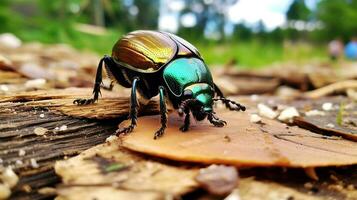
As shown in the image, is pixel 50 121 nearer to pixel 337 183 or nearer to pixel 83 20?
pixel 337 183

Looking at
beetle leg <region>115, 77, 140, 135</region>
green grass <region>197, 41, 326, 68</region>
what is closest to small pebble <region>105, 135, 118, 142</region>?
beetle leg <region>115, 77, 140, 135</region>

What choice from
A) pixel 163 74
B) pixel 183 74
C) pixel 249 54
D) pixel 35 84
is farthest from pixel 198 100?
pixel 249 54

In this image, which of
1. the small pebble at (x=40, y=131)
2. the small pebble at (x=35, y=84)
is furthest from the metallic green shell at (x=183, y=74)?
the small pebble at (x=35, y=84)

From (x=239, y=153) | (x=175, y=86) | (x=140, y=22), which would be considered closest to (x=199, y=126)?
(x=175, y=86)

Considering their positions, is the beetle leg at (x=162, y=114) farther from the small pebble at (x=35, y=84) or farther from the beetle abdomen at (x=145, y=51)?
the small pebble at (x=35, y=84)

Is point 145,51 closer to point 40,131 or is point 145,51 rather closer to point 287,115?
point 40,131

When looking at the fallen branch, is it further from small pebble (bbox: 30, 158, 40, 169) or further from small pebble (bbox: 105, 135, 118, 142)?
small pebble (bbox: 30, 158, 40, 169)
